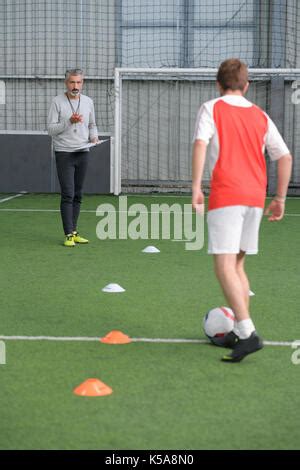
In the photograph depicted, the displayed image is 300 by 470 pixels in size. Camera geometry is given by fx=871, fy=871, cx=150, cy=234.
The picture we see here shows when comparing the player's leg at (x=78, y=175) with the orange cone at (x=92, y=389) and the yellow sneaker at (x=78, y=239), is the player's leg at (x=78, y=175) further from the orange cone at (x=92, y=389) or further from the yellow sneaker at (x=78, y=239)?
the orange cone at (x=92, y=389)

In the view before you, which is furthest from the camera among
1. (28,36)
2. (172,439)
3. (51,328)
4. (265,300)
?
(28,36)

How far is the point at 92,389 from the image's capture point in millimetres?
4254

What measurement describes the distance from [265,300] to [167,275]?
4.41 feet

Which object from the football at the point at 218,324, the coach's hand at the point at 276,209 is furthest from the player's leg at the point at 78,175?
the coach's hand at the point at 276,209

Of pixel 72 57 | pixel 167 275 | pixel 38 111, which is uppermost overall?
pixel 72 57

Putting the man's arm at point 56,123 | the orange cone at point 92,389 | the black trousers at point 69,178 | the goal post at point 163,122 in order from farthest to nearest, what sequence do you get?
the goal post at point 163,122, the black trousers at point 69,178, the man's arm at point 56,123, the orange cone at point 92,389

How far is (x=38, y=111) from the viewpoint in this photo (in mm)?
16719

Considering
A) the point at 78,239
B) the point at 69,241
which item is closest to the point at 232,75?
the point at 69,241

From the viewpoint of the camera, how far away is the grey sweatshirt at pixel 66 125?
9.07 m

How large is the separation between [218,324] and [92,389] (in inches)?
45.7

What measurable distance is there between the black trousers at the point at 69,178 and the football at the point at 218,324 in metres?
4.29

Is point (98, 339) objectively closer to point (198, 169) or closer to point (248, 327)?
point (248, 327)
